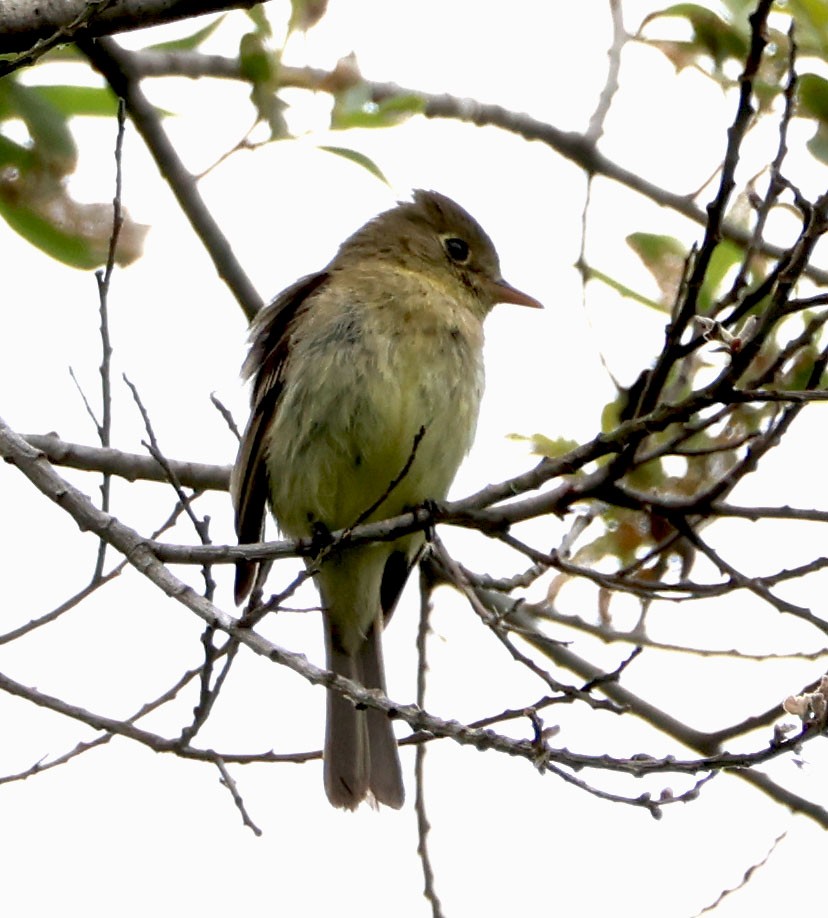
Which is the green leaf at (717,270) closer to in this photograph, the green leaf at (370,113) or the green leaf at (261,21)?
the green leaf at (370,113)

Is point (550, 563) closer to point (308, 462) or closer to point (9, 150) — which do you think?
point (308, 462)

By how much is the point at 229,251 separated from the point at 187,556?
209cm

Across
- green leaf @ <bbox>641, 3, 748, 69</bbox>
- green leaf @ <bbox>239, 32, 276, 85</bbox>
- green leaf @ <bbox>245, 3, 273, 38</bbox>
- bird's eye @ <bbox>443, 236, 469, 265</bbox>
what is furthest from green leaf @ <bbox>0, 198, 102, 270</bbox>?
green leaf @ <bbox>641, 3, 748, 69</bbox>

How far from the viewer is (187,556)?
4168 mm

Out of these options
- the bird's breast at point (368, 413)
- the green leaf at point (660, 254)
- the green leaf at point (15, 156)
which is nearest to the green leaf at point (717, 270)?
the green leaf at point (660, 254)

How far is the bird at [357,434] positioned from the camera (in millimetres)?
5449

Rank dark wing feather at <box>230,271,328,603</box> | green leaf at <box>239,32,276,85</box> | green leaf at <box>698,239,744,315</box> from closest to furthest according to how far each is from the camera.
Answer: green leaf at <box>698,239,744,315</box> → green leaf at <box>239,32,276,85</box> → dark wing feather at <box>230,271,328,603</box>

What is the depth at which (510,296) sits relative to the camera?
657 centimetres

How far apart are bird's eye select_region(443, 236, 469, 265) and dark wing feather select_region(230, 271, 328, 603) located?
67 cm

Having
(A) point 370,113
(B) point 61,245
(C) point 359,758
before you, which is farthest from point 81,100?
(C) point 359,758

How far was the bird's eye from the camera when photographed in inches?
264

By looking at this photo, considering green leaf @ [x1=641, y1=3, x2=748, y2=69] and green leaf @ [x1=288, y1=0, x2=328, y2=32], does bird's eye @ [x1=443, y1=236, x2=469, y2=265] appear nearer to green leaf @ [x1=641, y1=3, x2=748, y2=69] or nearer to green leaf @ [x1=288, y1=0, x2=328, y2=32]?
green leaf @ [x1=641, y1=3, x2=748, y2=69]

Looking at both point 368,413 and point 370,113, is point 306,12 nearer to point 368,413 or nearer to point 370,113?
point 370,113

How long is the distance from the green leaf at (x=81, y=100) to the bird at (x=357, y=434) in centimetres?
97
